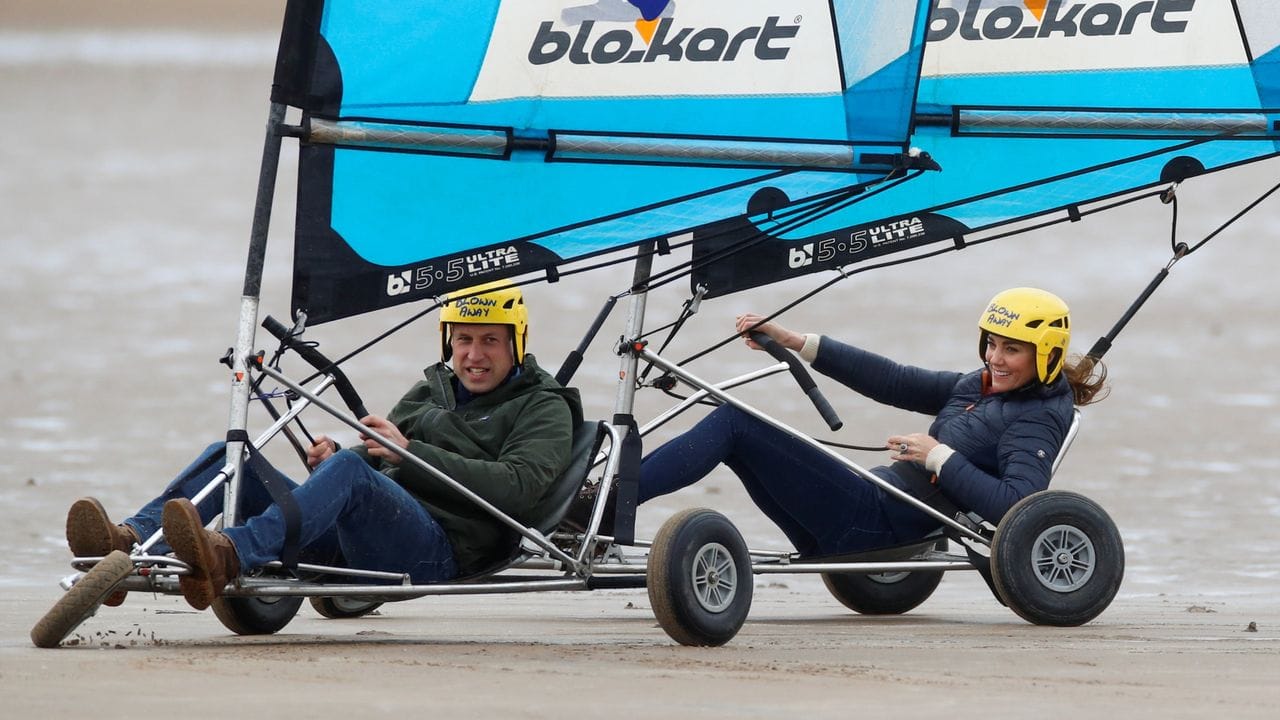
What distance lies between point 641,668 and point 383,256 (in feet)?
5.29

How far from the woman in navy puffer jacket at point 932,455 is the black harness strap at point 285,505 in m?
1.58

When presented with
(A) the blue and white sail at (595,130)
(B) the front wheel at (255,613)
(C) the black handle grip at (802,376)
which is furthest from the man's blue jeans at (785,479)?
(B) the front wheel at (255,613)

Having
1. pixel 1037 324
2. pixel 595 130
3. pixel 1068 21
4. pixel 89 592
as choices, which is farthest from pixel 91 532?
pixel 1068 21

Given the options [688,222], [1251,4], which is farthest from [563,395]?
[1251,4]

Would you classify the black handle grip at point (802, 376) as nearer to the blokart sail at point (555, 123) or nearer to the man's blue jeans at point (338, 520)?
the blokart sail at point (555, 123)

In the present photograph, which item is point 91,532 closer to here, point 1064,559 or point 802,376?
point 802,376

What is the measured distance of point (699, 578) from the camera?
6867 mm

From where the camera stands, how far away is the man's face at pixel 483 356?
7.21 meters

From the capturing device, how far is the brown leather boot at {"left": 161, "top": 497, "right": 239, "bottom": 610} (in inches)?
238

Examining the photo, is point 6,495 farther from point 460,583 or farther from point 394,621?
point 460,583

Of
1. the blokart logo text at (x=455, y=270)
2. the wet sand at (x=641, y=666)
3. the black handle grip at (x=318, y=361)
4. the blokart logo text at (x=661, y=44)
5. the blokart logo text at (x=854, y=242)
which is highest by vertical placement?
the blokart logo text at (x=661, y=44)

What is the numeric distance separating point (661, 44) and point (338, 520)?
2002 mm

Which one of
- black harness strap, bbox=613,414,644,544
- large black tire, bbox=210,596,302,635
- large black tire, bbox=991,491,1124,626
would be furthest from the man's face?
large black tire, bbox=991,491,1124,626

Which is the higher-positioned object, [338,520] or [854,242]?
[854,242]
